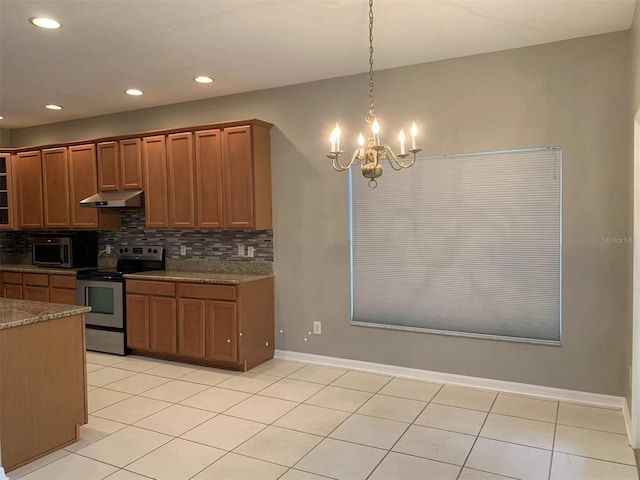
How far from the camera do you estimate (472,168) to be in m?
3.76

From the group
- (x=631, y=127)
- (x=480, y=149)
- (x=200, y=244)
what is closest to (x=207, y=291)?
(x=200, y=244)

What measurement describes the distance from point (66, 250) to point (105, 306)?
1133mm

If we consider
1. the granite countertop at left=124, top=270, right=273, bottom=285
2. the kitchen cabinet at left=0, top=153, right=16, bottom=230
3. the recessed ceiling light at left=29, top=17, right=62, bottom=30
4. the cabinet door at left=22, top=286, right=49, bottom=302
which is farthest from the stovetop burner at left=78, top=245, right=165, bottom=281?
the recessed ceiling light at left=29, top=17, right=62, bottom=30

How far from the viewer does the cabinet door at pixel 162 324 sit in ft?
14.9

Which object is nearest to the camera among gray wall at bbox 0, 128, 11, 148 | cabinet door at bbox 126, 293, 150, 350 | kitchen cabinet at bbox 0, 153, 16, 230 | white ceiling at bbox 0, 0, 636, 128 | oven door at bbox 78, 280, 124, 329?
white ceiling at bbox 0, 0, 636, 128

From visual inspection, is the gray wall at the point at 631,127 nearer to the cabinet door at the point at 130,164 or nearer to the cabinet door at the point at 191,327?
the cabinet door at the point at 191,327

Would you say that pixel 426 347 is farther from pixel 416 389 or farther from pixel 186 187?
pixel 186 187

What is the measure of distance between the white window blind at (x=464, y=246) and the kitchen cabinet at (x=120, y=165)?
238 cm

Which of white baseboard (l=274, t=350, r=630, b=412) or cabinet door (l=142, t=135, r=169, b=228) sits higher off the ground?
cabinet door (l=142, t=135, r=169, b=228)

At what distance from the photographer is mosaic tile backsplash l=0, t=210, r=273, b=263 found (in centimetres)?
475

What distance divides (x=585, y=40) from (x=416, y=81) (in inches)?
47.9

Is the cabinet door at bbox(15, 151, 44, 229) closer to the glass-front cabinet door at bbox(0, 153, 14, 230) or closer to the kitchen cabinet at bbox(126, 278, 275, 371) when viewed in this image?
the glass-front cabinet door at bbox(0, 153, 14, 230)

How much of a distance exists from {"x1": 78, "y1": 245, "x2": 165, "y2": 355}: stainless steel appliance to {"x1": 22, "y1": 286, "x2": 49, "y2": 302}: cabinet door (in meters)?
0.59

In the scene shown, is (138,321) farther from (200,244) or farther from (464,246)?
(464,246)
